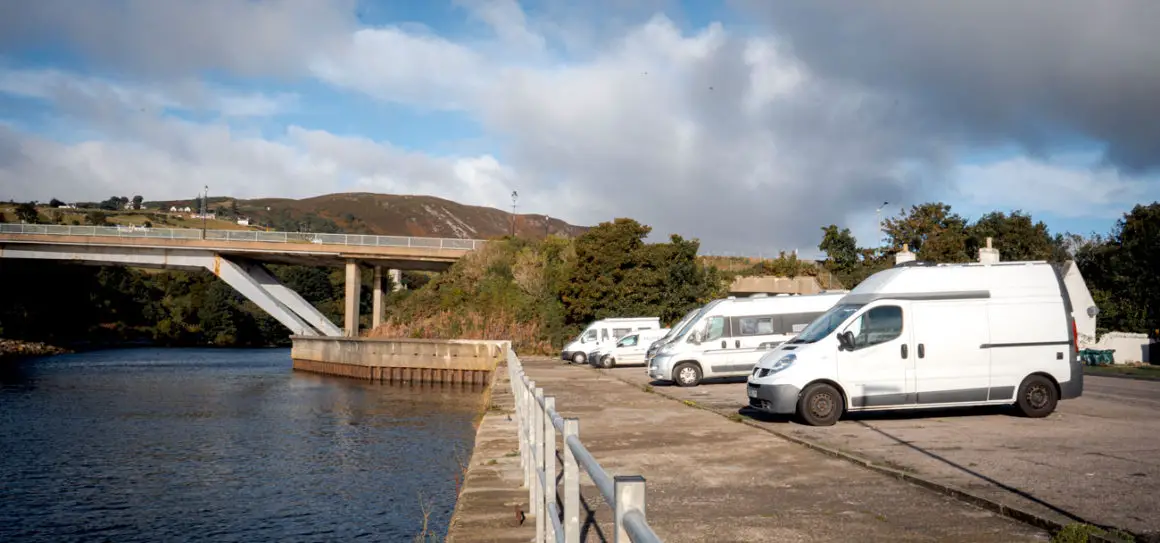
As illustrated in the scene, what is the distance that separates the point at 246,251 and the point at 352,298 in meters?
7.51

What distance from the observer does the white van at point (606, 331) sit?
35.6 metres

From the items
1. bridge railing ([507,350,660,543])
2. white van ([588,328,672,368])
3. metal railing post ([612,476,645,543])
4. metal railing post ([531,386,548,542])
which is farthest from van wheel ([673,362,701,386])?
metal railing post ([612,476,645,543])

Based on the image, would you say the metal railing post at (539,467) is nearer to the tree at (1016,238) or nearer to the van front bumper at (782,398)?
the van front bumper at (782,398)

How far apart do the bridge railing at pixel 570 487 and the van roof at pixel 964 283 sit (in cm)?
670

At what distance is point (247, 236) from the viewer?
60.6 metres

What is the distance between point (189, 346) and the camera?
303ft

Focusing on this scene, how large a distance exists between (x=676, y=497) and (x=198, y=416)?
2334cm

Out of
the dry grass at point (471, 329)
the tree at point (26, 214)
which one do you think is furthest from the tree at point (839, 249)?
the tree at point (26, 214)

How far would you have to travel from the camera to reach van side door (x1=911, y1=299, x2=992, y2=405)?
1281 centimetres

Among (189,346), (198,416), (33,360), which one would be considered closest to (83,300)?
(189,346)

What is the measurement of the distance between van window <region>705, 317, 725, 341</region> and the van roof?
9349 mm

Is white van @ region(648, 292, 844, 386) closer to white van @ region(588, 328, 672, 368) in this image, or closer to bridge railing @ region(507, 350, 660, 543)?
white van @ region(588, 328, 672, 368)

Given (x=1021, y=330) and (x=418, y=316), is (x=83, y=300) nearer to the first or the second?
(x=418, y=316)

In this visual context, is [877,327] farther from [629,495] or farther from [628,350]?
[628,350]
